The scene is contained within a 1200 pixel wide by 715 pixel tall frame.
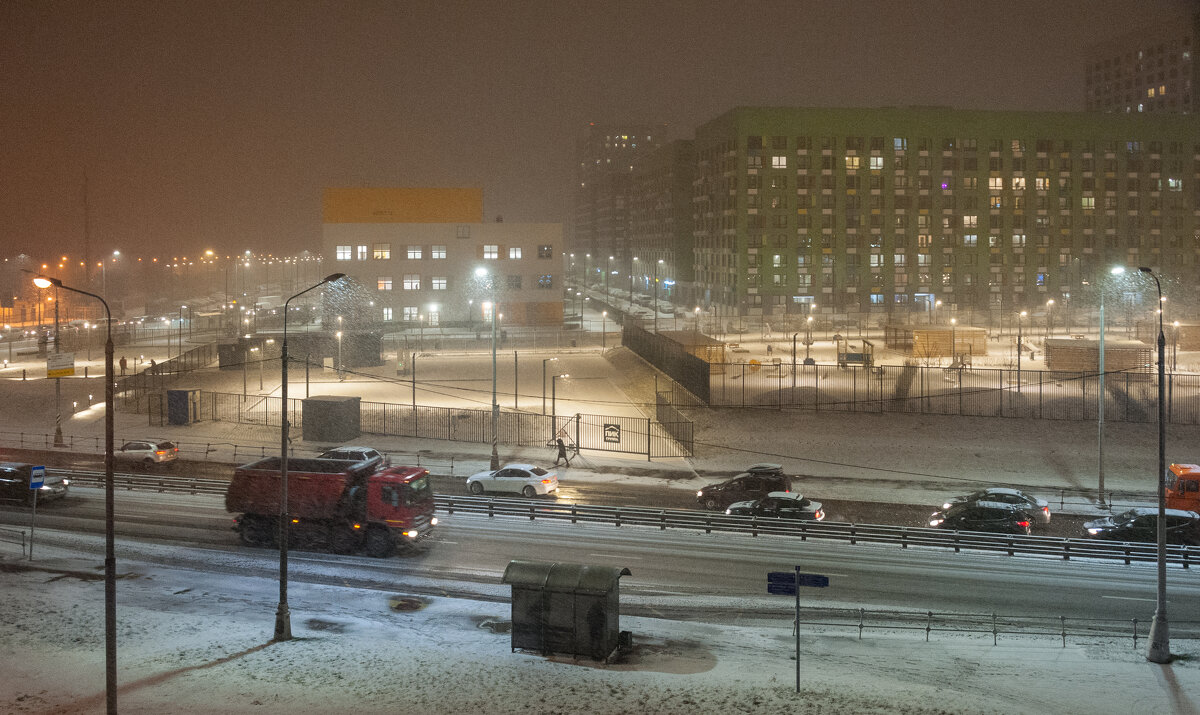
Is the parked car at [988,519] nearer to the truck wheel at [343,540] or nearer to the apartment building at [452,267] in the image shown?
the truck wheel at [343,540]

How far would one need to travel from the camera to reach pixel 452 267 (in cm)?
9144

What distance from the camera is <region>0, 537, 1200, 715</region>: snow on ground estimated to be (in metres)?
15.1

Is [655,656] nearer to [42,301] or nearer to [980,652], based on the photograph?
[980,652]

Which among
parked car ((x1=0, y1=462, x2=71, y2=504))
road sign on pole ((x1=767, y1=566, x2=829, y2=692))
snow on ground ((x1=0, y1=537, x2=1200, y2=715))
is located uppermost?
road sign on pole ((x1=767, y1=566, x2=829, y2=692))

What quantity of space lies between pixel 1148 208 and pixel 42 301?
12892 centimetres

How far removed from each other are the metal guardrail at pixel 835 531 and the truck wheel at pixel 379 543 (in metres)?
4.45

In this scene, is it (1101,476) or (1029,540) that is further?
(1101,476)

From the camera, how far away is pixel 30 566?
77.0 feet

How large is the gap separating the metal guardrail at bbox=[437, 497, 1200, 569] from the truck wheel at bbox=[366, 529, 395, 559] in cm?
445

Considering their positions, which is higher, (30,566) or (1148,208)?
(1148,208)

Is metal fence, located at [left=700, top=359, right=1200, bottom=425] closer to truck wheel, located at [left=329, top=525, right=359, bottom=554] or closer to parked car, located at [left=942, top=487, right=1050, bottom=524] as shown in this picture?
parked car, located at [left=942, top=487, right=1050, bottom=524]

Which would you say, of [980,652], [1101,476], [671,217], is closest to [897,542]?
[980,652]

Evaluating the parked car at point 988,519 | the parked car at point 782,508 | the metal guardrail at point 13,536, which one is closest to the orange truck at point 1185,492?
the parked car at point 988,519

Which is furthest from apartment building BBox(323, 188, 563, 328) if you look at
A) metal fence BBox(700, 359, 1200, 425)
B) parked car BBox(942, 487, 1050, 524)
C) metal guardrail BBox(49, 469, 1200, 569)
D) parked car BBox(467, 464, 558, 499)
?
parked car BBox(942, 487, 1050, 524)
